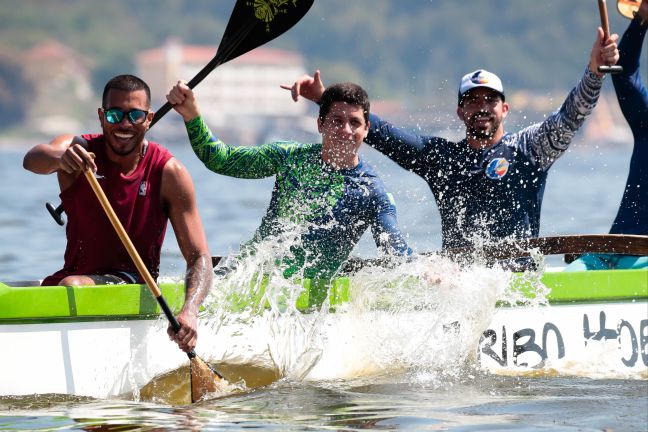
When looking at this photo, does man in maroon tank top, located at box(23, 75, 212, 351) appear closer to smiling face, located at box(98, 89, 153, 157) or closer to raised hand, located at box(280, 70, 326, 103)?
smiling face, located at box(98, 89, 153, 157)

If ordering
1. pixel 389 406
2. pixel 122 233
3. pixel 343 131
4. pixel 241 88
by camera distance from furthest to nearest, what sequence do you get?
pixel 241 88 → pixel 343 131 → pixel 389 406 → pixel 122 233

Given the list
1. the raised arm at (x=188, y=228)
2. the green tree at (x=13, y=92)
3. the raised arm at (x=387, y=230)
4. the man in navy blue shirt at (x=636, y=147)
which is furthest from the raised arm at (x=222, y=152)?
the green tree at (x=13, y=92)

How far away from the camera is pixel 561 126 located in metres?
6.91

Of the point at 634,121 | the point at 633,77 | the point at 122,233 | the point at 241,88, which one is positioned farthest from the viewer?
the point at 241,88

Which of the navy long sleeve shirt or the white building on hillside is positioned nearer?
the navy long sleeve shirt

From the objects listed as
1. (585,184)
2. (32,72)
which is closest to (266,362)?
(585,184)

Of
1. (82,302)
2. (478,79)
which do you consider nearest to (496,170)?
(478,79)

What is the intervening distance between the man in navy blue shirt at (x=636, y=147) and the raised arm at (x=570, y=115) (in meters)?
0.33

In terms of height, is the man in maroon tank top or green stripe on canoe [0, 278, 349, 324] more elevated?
the man in maroon tank top

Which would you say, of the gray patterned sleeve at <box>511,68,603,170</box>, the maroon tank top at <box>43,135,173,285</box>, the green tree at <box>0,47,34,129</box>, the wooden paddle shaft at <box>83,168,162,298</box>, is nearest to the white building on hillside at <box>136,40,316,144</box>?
the green tree at <box>0,47,34,129</box>

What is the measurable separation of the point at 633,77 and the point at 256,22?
2.42 metres

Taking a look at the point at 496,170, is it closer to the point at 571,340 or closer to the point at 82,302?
the point at 571,340

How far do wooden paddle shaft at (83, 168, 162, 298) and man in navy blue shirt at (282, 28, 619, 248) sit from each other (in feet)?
5.88

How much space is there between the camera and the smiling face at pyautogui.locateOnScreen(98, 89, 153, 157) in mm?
5781
